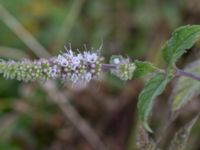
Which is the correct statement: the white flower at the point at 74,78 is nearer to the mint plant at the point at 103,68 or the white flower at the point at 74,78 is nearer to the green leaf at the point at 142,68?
the mint plant at the point at 103,68

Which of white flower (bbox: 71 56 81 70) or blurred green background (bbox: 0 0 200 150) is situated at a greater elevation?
blurred green background (bbox: 0 0 200 150)

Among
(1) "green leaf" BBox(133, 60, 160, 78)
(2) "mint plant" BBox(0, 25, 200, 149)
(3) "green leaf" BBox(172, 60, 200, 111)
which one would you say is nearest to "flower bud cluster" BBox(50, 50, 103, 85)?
(2) "mint plant" BBox(0, 25, 200, 149)

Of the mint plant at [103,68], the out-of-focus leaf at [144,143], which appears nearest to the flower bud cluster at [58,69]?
the mint plant at [103,68]

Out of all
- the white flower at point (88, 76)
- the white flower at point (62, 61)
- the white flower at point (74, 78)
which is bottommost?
the white flower at point (88, 76)

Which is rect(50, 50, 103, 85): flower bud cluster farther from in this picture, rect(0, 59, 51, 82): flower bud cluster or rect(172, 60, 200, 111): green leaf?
rect(172, 60, 200, 111): green leaf

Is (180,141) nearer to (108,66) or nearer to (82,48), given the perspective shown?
(108,66)

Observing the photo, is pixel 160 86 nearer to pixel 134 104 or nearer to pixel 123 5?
pixel 134 104

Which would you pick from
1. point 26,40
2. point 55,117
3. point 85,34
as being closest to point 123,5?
point 85,34

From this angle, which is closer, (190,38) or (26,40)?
(190,38)
